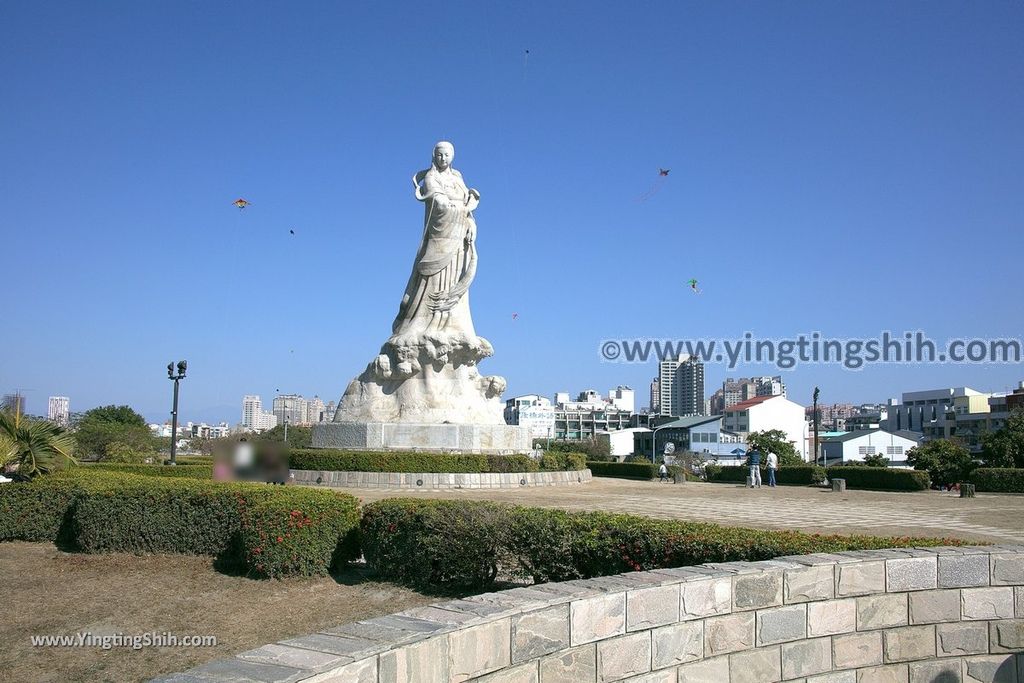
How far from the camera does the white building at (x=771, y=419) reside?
231ft

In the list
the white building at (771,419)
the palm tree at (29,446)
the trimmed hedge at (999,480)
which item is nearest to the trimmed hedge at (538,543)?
the palm tree at (29,446)

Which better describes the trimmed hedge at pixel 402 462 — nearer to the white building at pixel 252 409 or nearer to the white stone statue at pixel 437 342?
the white stone statue at pixel 437 342

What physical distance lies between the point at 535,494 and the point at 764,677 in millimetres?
11273

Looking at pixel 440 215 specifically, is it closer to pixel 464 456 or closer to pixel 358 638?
pixel 464 456

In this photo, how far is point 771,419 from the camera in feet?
233

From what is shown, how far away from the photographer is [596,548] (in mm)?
6484

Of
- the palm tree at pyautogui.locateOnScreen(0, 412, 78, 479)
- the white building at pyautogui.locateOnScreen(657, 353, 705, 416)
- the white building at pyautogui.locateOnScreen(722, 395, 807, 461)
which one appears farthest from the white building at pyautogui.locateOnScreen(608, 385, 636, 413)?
the palm tree at pyautogui.locateOnScreen(0, 412, 78, 479)

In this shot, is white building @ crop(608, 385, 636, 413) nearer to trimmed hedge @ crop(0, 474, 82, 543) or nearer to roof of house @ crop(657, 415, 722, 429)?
roof of house @ crop(657, 415, 722, 429)

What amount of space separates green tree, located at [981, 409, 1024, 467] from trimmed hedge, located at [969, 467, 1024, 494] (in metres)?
2.20

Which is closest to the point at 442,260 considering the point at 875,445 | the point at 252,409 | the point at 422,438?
the point at 422,438

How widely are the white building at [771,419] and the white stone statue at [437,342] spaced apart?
52.2 meters

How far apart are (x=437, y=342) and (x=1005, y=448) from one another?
15.2 meters

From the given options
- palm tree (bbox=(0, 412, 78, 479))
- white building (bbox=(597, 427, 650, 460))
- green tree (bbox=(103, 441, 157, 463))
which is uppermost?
palm tree (bbox=(0, 412, 78, 479))

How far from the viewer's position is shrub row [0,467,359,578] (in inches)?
305
